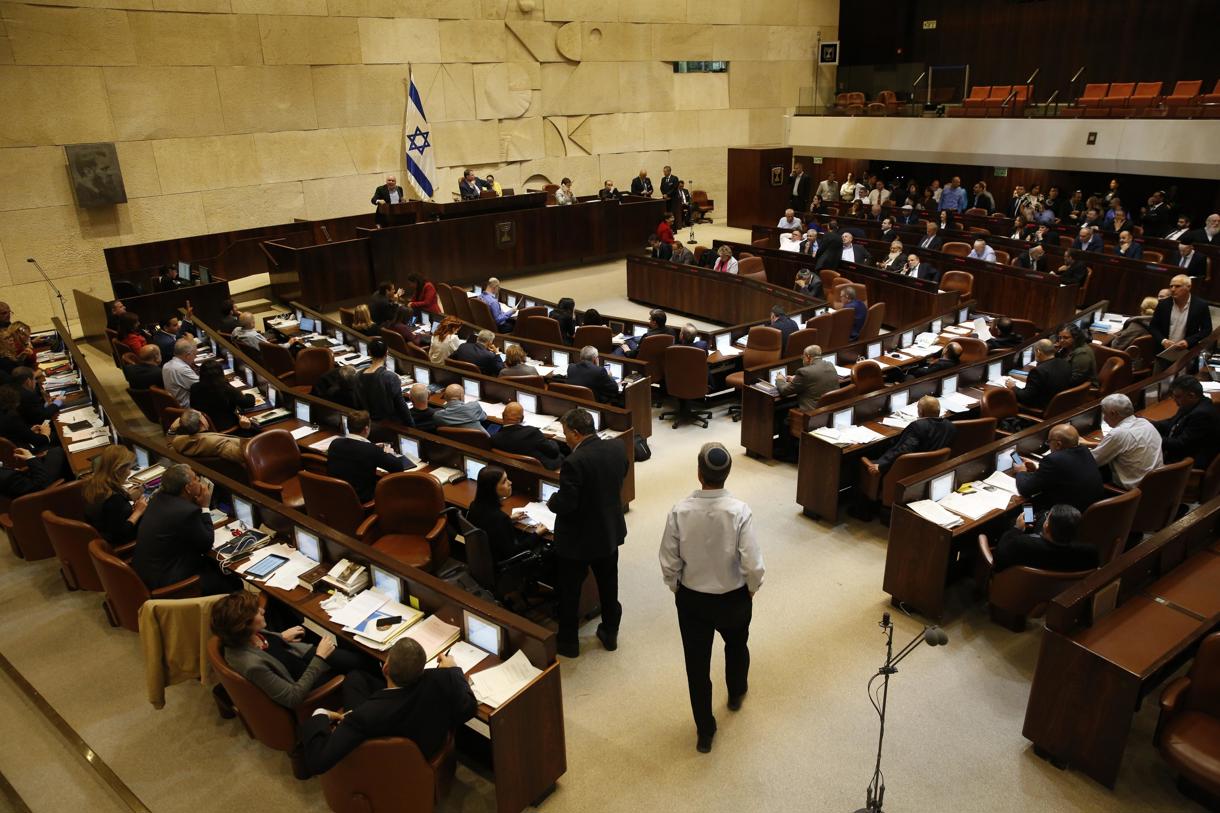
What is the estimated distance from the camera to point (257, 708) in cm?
384

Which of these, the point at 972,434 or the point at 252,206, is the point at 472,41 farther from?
the point at 972,434

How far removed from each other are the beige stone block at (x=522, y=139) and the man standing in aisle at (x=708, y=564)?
15156 millimetres

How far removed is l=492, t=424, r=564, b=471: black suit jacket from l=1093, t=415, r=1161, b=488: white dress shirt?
12.6 feet

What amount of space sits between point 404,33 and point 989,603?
1494 centimetres

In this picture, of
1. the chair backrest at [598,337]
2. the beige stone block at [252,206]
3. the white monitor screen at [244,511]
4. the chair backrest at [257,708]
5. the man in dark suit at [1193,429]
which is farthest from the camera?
the beige stone block at [252,206]

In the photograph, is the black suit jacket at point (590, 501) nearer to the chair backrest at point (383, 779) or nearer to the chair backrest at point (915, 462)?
the chair backrest at point (383, 779)

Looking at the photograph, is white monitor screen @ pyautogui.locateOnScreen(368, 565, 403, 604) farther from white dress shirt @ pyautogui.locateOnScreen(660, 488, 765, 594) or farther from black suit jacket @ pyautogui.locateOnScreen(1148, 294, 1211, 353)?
black suit jacket @ pyautogui.locateOnScreen(1148, 294, 1211, 353)

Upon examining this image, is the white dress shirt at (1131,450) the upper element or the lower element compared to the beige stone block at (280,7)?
lower

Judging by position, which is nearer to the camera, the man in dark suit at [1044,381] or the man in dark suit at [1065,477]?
the man in dark suit at [1065,477]

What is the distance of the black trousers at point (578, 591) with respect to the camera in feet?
15.8

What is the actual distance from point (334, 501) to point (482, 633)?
2.12 metres

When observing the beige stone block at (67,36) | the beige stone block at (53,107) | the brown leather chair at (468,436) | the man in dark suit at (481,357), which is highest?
the beige stone block at (67,36)

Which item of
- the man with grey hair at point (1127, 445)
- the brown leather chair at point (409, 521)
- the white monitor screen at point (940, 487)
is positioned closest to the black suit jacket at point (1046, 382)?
the man with grey hair at point (1127, 445)

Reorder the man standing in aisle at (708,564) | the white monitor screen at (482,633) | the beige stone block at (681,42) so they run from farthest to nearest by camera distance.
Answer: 1. the beige stone block at (681,42)
2. the white monitor screen at (482,633)
3. the man standing in aisle at (708,564)
